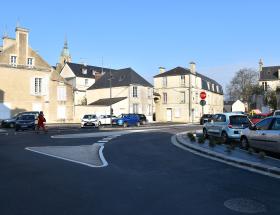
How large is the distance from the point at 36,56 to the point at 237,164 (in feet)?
149

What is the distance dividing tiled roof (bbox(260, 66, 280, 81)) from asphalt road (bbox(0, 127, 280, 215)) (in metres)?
88.4

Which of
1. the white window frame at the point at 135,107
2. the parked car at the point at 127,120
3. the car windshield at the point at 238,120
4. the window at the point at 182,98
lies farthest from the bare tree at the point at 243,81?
the car windshield at the point at 238,120

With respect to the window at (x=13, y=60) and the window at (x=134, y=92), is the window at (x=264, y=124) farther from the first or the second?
the window at (x=134, y=92)

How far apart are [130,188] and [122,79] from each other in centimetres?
5874

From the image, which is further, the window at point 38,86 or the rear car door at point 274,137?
the window at point 38,86

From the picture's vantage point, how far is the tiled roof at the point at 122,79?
213 ft

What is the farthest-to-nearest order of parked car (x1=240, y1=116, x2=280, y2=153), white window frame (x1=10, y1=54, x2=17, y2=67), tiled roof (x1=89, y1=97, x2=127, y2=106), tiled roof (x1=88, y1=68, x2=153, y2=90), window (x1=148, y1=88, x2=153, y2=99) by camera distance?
window (x1=148, y1=88, x2=153, y2=99) → tiled roof (x1=88, y1=68, x2=153, y2=90) → tiled roof (x1=89, y1=97, x2=127, y2=106) → white window frame (x1=10, y1=54, x2=17, y2=67) → parked car (x1=240, y1=116, x2=280, y2=153)

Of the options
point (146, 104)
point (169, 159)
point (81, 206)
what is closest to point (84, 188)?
point (81, 206)

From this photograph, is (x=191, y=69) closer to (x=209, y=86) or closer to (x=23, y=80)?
(x=209, y=86)

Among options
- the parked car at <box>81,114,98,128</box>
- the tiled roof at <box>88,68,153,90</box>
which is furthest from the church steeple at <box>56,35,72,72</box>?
the parked car at <box>81,114,98,128</box>

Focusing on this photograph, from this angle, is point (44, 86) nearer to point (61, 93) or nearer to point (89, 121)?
point (61, 93)

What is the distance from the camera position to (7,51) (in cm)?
4925

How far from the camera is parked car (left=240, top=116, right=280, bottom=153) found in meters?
12.6

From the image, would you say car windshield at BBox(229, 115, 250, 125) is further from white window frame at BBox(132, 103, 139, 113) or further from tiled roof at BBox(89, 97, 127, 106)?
white window frame at BBox(132, 103, 139, 113)
